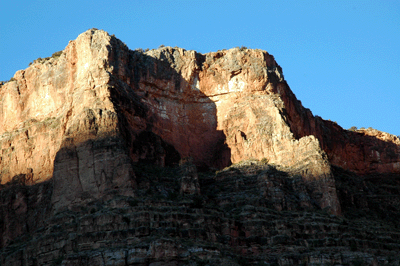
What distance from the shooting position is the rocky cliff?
Answer: 8550 centimetres

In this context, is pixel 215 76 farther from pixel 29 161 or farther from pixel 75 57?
pixel 29 161

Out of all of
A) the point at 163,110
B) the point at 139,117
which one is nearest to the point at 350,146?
the point at 163,110

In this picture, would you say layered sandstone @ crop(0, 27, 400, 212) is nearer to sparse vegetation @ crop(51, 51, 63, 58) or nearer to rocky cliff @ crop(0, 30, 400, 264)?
rocky cliff @ crop(0, 30, 400, 264)

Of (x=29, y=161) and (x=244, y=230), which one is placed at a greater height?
(x=29, y=161)

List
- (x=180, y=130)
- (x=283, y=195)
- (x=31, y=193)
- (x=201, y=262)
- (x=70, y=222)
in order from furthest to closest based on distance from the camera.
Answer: (x=180, y=130) < (x=31, y=193) < (x=283, y=195) < (x=70, y=222) < (x=201, y=262)

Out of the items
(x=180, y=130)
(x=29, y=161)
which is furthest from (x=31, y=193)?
(x=180, y=130)

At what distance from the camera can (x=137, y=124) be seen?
9644cm

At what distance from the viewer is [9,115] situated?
104 m

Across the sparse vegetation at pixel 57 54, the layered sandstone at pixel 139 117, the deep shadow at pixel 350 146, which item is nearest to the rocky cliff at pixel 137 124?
the layered sandstone at pixel 139 117

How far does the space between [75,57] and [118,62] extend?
539 centimetres

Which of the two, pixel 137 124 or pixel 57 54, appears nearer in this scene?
pixel 137 124

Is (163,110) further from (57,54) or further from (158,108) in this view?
(57,54)

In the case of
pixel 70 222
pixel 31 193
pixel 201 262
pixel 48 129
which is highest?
pixel 48 129

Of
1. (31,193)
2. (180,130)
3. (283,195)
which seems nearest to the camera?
(283,195)
